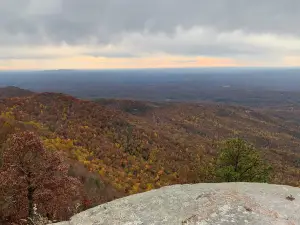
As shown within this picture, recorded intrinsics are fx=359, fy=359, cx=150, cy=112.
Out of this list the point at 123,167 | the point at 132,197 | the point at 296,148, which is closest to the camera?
the point at 132,197

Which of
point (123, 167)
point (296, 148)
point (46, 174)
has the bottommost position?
point (296, 148)

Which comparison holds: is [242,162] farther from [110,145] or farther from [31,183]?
[110,145]

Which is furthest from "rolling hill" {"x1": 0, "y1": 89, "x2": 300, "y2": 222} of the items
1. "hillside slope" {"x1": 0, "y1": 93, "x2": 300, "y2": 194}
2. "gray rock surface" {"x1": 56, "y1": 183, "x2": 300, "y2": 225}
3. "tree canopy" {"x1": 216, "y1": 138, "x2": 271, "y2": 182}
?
"gray rock surface" {"x1": 56, "y1": 183, "x2": 300, "y2": 225}

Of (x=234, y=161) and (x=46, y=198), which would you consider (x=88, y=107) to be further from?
(x=46, y=198)

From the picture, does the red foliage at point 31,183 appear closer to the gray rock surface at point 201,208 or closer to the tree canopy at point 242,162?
the gray rock surface at point 201,208

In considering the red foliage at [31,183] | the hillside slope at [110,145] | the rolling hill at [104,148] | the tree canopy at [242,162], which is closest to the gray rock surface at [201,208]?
A: the red foliage at [31,183]

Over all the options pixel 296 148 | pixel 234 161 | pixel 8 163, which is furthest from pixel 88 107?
pixel 296 148

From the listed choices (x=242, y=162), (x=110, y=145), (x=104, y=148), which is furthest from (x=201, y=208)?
(x=110, y=145)

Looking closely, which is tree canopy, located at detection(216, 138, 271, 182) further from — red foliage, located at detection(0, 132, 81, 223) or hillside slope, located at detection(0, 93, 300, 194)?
red foliage, located at detection(0, 132, 81, 223)

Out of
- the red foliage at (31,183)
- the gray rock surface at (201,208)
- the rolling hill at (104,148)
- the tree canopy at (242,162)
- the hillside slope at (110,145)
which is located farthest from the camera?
Answer: the hillside slope at (110,145)
